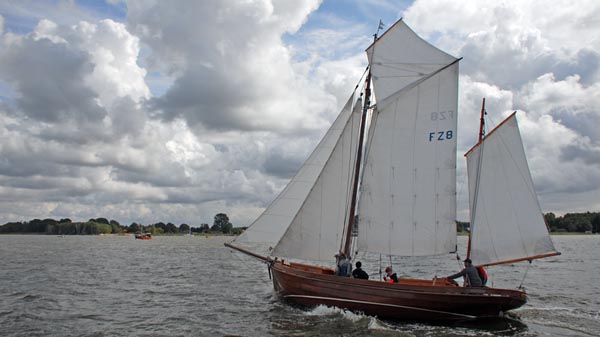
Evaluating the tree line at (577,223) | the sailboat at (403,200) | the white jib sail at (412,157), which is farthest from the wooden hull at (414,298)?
the tree line at (577,223)

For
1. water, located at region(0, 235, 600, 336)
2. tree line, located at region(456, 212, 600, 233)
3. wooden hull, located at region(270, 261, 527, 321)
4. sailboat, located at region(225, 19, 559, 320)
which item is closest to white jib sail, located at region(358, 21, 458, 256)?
sailboat, located at region(225, 19, 559, 320)

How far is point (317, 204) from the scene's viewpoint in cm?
2770

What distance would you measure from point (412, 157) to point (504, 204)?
5158mm

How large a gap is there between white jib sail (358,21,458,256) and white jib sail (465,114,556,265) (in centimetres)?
131

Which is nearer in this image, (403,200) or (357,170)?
(403,200)

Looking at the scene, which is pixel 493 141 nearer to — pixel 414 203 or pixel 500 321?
pixel 414 203

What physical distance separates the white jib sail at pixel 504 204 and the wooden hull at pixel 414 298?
8.63 ft

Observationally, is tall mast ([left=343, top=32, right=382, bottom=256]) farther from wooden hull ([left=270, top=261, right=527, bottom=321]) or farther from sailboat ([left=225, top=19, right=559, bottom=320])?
wooden hull ([left=270, top=261, right=527, bottom=321])

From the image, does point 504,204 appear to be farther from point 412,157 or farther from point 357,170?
point 357,170

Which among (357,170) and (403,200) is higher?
(357,170)

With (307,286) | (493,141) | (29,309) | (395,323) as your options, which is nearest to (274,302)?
(307,286)

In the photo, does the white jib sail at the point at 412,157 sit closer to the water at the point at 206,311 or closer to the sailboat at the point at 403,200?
the sailboat at the point at 403,200

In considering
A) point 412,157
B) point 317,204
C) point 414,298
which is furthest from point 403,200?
point 414,298

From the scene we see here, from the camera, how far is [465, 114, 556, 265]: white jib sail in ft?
Result: 78.7
